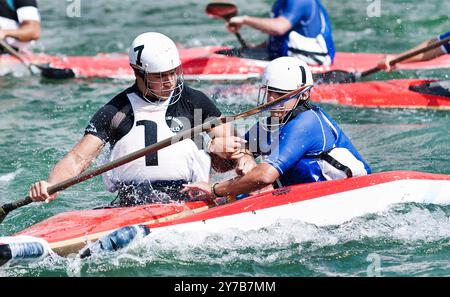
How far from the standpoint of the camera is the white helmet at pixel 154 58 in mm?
6949

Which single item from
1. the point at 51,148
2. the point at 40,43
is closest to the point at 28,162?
the point at 51,148

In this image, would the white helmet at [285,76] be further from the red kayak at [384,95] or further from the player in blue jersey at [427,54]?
the red kayak at [384,95]

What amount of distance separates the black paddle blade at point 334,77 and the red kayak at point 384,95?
116 millimetres

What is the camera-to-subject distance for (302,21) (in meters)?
11.6

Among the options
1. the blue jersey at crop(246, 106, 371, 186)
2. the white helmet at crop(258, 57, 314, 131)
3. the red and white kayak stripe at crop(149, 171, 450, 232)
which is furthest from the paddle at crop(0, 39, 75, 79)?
the red and white kayak stripe at crop(149, 171, 450, 232)

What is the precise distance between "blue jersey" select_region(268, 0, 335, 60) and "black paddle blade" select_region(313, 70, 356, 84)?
10.6 inches

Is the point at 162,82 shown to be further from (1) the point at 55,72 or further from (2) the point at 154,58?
(1) the point at 55,72

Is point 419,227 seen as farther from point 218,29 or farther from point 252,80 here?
point 218,29

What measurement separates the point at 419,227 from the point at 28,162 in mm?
4283

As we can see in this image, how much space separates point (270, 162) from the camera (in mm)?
6824

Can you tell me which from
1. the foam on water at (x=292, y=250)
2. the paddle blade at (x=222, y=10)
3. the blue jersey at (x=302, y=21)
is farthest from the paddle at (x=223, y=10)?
the foam on water at (x=292, y=250)

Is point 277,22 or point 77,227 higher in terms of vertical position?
point 277,22

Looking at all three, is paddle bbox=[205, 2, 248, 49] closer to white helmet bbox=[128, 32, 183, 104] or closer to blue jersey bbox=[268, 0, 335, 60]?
blue jersey bbox=[268, 0, 335, 60]
